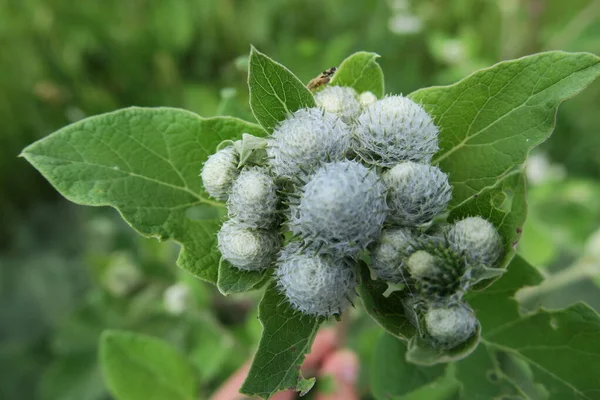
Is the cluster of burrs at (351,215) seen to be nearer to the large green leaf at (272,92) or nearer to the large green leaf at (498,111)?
the large green leaf at (272,92)

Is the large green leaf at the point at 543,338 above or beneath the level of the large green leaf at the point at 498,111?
beneath

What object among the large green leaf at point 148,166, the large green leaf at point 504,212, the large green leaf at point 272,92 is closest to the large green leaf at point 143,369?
the large green leaf at point 148,166

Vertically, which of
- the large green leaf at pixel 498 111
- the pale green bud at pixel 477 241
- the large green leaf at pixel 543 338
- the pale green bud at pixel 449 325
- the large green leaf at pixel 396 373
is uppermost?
the large green leaf at pixel 498 111

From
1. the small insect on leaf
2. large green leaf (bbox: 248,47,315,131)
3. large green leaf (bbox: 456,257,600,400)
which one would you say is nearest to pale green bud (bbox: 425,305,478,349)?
large green leaf (bbox: 456,257,600,400)

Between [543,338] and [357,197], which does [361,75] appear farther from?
[543,338]

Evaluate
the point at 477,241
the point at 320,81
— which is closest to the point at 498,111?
the point at 477,241
